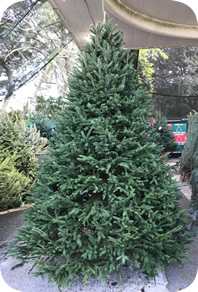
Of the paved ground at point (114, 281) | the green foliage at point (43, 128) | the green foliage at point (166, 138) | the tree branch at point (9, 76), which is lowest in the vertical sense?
the paved ground at point (114, 281)

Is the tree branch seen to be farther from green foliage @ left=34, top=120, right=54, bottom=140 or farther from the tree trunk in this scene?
the tree trunk

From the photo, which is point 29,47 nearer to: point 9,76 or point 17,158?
point 9,76

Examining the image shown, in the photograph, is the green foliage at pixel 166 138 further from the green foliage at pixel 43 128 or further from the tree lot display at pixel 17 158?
the tree lot display at pixel 17 158

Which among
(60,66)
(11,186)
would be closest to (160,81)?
(60,66)

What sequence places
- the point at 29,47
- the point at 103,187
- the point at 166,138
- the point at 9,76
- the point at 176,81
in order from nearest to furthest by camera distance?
1. the point at 103,187
2. the point at 29,47
3. the point at 9,76
4. the point at 166,138
5. the point at 176,81

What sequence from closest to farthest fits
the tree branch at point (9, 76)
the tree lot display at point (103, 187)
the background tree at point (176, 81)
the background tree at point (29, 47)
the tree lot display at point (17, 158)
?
the tree lot display at point (103, 187) → the tree lot display at point (17, 158) → the background tree at point (29, 47) → the tree branch at point (9, 76) → the background tree at point (176, 81)

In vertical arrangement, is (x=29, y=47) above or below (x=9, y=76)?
above

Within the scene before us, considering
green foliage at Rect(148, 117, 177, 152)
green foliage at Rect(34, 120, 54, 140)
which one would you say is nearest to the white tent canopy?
green foliage at Rect(34, 120, 54, 140)

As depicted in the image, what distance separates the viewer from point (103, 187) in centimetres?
131

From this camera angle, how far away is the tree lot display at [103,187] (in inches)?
49.4

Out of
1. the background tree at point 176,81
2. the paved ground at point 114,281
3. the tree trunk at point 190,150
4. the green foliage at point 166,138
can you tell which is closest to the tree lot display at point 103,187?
the paved ground at point 114,281

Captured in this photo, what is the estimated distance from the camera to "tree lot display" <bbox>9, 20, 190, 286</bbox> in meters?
1.25

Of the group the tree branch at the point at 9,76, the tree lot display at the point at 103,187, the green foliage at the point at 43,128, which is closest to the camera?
the tree lot display at the point at 103,187

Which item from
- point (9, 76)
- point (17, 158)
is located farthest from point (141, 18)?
point (9, 76)
